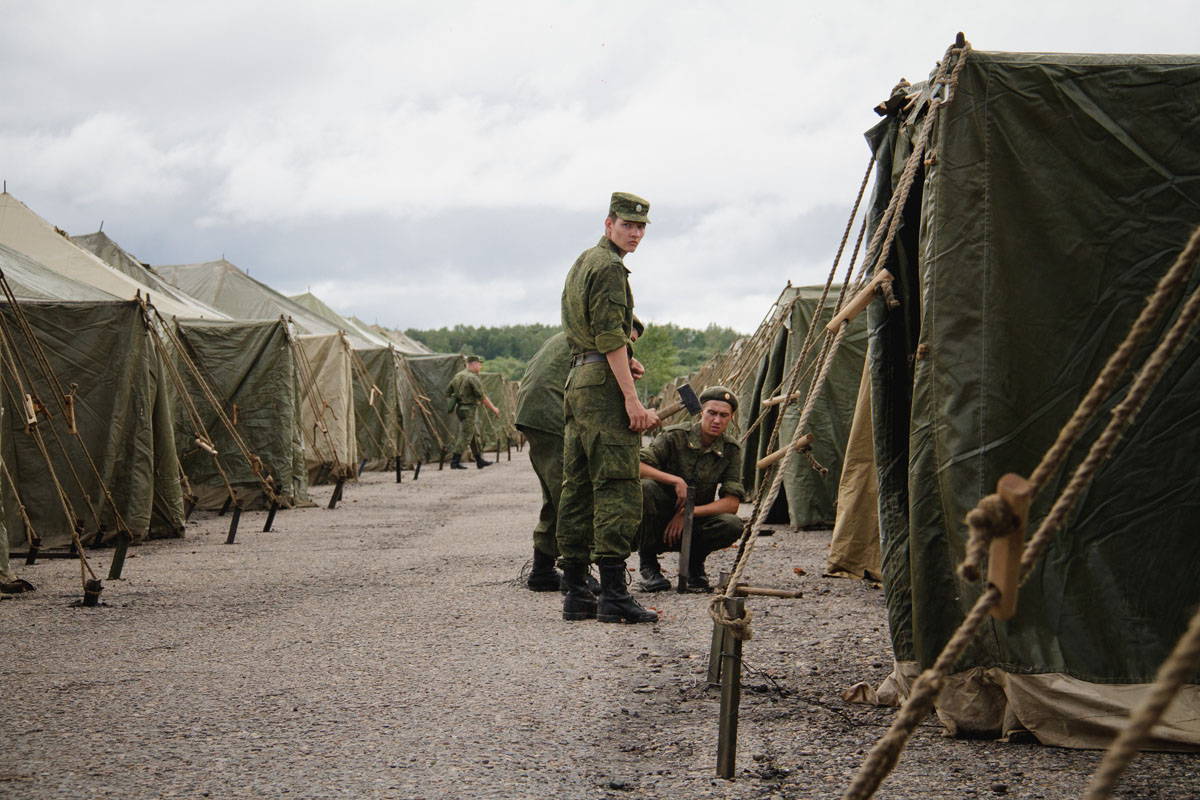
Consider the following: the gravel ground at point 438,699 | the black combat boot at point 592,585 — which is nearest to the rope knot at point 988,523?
the gravel ground at point 438,699

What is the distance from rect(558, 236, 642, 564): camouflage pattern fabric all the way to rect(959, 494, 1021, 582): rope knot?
3644 millimetres

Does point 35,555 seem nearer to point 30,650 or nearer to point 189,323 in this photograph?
point 30,650

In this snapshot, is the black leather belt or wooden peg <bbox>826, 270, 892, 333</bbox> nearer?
wooden peg <bbox>826, 270, 892, 333</bbox>

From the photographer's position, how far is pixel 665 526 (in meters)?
6.47

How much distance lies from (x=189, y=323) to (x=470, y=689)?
900 centimetres

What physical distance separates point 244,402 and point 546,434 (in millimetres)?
6741

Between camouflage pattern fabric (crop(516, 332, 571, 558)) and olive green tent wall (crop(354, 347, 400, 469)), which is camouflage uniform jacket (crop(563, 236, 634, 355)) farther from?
olive green tent wall (crop(354, 347, 400, 469))

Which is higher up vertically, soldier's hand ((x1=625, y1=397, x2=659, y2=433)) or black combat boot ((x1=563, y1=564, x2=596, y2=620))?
soldier's hand ((x1=625, y1=397, x2=659, y2=433))

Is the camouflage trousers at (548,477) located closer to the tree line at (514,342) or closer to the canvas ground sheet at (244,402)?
the canvas ground sheet at (244,402)

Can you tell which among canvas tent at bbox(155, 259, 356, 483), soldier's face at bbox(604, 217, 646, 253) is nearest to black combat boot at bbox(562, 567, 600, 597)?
soldier's face at bbox(604, 217, 646, 253)

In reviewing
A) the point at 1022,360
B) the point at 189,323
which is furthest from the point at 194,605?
the point at 189,323

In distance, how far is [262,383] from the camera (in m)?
11.9

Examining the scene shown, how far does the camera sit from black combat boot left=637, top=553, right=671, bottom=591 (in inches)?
253

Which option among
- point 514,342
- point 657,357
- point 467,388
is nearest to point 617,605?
point 467,388
